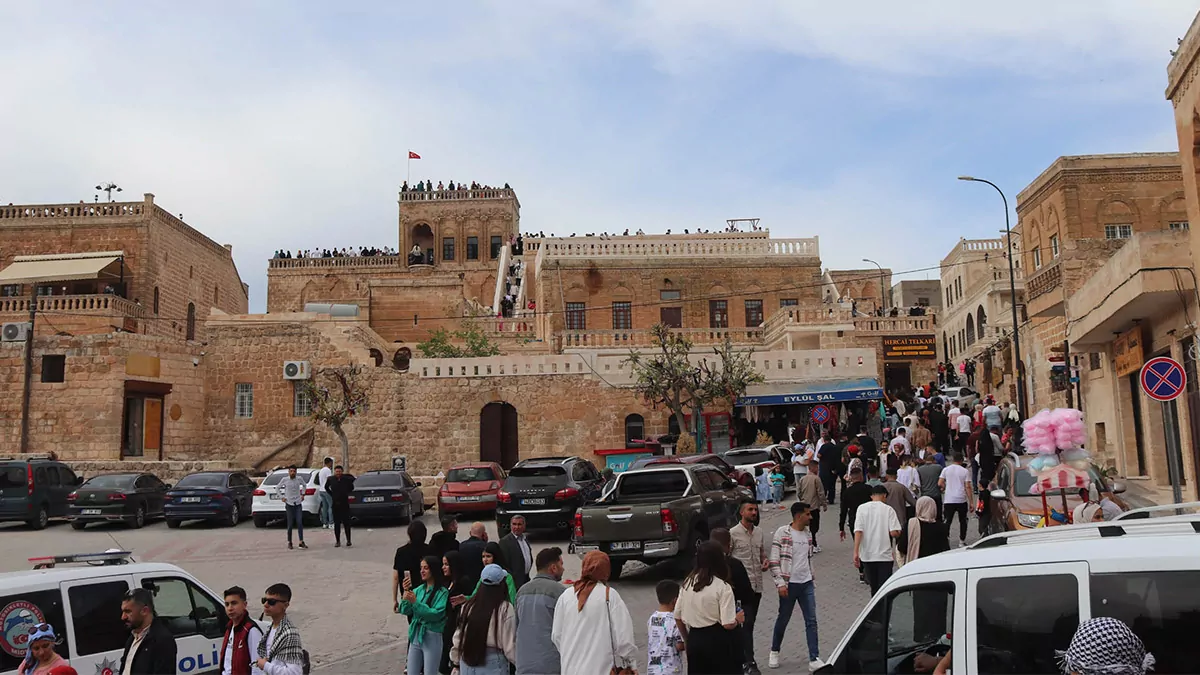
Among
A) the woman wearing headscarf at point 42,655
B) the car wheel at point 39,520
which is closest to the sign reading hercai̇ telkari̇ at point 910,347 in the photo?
the car wheel at point 39,520

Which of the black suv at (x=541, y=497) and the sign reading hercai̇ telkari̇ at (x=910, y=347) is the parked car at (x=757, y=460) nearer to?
the black suv at (x=541, y=497)

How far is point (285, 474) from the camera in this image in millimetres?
21297

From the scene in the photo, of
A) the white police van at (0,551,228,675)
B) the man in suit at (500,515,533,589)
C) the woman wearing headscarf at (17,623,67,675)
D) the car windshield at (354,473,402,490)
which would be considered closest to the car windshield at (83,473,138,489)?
the car windshield at (354,473,402,490)

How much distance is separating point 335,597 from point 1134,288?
13.5 metres

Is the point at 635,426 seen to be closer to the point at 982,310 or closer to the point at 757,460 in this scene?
the point at 757,460

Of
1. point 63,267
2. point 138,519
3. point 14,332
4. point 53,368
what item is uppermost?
point 63,267

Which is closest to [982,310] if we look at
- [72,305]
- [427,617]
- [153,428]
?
[153,428]

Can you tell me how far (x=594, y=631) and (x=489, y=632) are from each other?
107 cm

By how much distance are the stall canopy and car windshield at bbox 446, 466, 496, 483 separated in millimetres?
10071

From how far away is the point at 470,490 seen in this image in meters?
20.3

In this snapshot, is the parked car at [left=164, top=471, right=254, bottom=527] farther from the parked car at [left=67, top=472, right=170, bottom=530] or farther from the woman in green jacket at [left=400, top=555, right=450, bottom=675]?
the woman in green jacket at [left=400, top=555, right=450, bottom=675]

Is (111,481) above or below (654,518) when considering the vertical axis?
above

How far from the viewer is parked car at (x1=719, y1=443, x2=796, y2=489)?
21500 millimetres

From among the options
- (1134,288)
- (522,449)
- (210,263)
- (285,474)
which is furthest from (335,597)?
→ (210,263)
